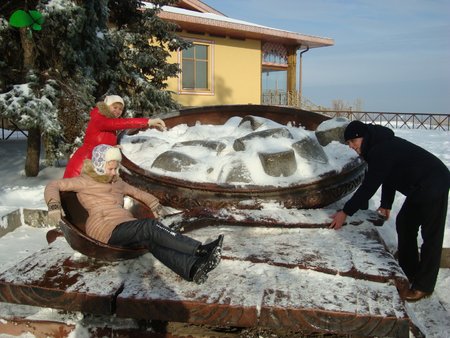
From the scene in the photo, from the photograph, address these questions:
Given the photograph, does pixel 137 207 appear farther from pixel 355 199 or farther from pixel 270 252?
pixel 355 199

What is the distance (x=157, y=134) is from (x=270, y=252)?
265cm

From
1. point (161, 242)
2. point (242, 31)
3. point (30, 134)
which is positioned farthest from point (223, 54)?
point (161, 242)

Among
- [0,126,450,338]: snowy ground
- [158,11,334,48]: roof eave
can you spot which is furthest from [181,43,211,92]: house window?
[0,126,450,338]: snowy ground

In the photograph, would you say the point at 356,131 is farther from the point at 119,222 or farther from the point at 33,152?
the point at 33,152

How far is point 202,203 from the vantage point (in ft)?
11.4

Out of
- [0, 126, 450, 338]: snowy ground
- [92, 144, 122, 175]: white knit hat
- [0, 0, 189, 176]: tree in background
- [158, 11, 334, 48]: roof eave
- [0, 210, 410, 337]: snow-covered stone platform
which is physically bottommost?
[0, 126, 450, 338]: snowy ground

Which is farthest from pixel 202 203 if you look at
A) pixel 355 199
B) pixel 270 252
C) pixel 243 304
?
pixel 243 304

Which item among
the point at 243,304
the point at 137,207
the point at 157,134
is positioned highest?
the point at 157,134

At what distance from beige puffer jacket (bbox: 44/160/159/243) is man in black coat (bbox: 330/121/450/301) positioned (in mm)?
1487

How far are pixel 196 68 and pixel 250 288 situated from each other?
41.1ft

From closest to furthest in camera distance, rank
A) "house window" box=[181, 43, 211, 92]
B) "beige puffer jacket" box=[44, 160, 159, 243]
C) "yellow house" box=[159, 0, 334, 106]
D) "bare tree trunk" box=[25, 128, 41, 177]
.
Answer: "beige puffer jacket" box=[44, 160, 159, 243]
"bare tree trunk" box=[25, 128, 41, 177]
"yellow house" box=[159, 0, 334, 106]
"house window" box=[181, 43, 211, 92]

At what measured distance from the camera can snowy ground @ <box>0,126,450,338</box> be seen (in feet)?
8.94

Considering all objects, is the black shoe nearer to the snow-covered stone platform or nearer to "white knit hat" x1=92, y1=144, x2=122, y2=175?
the snow-covered stone platform

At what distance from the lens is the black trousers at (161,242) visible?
91.4 inches
